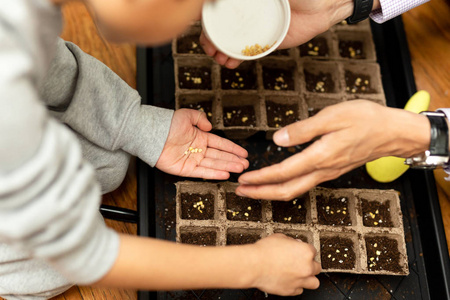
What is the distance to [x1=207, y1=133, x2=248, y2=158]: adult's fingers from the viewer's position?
95cm

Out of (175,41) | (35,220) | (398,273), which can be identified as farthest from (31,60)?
(398,273)

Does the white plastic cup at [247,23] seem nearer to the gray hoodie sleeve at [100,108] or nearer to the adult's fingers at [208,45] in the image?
the adult's fingers at [208,45]

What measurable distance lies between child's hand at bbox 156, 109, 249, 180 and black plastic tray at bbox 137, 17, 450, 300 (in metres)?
0.09

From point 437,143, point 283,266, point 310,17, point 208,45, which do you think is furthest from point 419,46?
point 283,266

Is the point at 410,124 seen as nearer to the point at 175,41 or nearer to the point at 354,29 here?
the point at 354,29

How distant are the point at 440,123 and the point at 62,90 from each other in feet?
2.37

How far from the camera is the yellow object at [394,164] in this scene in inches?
36.9

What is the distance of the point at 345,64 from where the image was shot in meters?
1.09

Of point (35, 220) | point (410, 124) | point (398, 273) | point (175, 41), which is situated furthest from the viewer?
point (175, 41)

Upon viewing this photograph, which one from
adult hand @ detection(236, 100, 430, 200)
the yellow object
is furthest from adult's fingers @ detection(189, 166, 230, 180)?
the yellow object

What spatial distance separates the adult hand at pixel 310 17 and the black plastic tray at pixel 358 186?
22 cm

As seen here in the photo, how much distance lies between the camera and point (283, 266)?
72cm

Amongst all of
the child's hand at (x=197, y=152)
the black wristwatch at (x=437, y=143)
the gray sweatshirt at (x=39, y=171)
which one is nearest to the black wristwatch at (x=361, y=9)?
the black wristwatch at (x=437, y=143)

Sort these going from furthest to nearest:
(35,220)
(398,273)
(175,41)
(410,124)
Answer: (175,41), (398,273), (410,124), (35,220)
